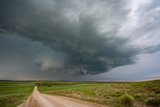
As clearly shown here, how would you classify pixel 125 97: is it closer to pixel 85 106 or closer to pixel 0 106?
pixel 85 106

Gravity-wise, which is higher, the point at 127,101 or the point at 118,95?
the point at 118,95

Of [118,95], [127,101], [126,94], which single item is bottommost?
[127,101]

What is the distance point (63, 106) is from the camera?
25.9 metres

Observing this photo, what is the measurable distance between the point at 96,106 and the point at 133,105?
4.70m

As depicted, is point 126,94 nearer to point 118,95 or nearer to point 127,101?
point 127,101

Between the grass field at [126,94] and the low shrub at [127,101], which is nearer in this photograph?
the low shrub at [127,101]

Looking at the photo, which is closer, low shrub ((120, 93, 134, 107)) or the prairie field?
low shrub ((120, 93, 134, 107))

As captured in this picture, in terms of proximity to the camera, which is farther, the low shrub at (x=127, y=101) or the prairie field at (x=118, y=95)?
the prairie field at (x=118, y=95)

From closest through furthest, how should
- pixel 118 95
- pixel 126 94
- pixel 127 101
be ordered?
pixel 127 101
pixel 126 94
pixel 118 95

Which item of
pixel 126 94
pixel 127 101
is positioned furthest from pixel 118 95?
pixel 127 101

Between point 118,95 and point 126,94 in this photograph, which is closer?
point 126,94

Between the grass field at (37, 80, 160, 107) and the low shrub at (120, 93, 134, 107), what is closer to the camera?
the low shrub at (120, 93, 134, 107)

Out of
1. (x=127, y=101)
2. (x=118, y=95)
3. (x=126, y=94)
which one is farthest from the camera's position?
(x=118, y=95)

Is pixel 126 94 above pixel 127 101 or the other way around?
above
